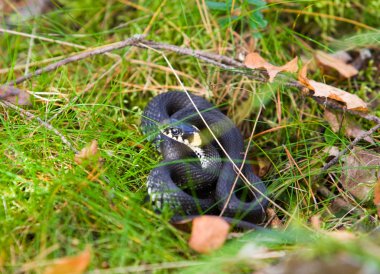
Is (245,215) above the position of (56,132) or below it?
below

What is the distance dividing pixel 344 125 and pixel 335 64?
91 centimetres

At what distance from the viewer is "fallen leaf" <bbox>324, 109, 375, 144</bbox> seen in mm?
4227

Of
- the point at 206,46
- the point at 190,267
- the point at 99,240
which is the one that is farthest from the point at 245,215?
the point at 206,46

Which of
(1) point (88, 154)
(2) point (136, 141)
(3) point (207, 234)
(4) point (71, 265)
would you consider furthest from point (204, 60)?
(4) point (71, 265)

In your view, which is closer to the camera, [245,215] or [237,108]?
[245,215]

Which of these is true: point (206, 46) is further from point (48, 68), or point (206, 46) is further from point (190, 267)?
point (190, 267)

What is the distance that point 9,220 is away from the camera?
9.54ft

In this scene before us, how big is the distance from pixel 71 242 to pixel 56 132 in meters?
1.11

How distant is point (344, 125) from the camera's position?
13.8ft

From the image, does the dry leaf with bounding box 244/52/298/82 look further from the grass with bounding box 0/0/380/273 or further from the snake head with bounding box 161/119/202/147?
the snake head with bounding box 161/119/202/147

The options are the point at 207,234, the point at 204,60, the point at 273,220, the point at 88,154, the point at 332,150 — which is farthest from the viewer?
the point at 204,60

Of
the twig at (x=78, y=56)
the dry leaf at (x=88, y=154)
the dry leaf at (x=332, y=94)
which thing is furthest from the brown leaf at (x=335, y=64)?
the dry leaf at (x=88, y=154)

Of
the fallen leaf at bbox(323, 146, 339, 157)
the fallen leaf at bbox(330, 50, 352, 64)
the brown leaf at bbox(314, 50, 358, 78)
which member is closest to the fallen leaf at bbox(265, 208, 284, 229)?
the fallen leaf at bbox(323, 146, 339, 157)

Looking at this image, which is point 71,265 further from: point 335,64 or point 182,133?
point 335,64
